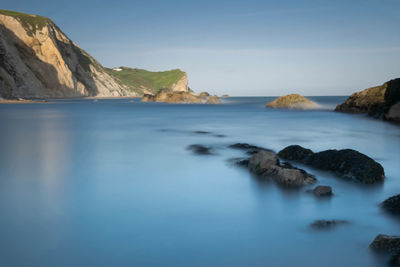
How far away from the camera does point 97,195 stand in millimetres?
5676

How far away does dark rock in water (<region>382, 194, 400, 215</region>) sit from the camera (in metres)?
4.44

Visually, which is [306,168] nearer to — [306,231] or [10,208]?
[306,231]

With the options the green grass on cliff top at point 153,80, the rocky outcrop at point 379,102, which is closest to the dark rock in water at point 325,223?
the rocky outcrop at point 379,102

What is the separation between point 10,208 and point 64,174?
249 centimetres

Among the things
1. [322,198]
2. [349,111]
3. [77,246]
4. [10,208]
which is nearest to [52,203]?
[10,208]

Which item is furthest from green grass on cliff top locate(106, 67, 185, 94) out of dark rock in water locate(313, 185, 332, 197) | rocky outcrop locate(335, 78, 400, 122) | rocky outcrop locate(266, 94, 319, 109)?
dark rock in water locate(313, 185, 332, 197)

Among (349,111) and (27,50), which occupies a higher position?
(27,50)

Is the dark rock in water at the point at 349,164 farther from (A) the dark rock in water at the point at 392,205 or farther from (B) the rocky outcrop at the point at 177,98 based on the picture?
(B) the rocky outcrop at the point at 177,98

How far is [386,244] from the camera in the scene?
3.24m

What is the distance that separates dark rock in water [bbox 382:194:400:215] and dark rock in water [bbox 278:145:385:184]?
1.27 m

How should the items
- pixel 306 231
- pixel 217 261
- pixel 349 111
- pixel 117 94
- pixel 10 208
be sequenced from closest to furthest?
pixel 217 261 → pixel 306 231 → pixel 10 208 → pixel 349 111 → pixel 117 94

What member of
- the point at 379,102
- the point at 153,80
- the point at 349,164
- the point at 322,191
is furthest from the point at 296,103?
the point at 153,80

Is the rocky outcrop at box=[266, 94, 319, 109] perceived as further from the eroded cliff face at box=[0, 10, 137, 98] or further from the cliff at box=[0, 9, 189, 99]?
the cliff at box=[0, 9, 189, 99]

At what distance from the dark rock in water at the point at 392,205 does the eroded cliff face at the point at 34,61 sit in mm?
63567
